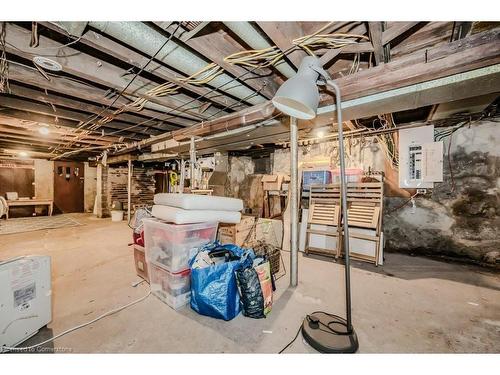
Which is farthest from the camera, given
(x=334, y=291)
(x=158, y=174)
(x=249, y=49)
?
(x=158, y=174)

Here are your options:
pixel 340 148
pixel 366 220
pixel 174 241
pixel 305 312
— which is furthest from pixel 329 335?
pixel 366 220

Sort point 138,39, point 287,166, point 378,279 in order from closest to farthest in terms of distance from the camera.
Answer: point 138,39 → point 378,279 → point 287,166

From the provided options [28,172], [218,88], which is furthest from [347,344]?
[28,172]

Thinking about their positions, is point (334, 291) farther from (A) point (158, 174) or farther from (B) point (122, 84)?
(A) point (158, 174)

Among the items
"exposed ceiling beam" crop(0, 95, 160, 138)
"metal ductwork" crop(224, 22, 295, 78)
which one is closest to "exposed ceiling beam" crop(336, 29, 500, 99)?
"metal ductwork" crop(224, 22, 295, 78)

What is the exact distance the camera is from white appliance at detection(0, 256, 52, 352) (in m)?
1.56

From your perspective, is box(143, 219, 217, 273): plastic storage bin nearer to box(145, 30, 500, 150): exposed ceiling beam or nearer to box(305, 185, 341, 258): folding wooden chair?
box(145, 30, 500, 150): exposed ceiling beam

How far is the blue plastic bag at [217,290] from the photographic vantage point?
6.40 ft

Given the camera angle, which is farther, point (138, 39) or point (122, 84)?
point (122, 84)

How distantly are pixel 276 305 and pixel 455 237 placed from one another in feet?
12.0

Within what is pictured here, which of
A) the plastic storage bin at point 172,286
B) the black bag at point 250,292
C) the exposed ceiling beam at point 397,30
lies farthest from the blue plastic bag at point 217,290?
the exposed ceiling beam at point 397,30

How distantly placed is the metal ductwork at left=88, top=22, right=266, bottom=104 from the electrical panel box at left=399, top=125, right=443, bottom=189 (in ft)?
10.5

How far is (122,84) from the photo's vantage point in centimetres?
263

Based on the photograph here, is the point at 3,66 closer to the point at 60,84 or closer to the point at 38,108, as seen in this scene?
the point at 60,84
